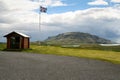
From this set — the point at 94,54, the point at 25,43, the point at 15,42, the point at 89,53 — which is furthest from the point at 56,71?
the point at 25,43

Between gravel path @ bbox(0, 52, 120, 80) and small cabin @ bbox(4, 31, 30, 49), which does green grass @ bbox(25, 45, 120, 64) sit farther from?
gravel path @ bbox(0, 52, 120, 80)

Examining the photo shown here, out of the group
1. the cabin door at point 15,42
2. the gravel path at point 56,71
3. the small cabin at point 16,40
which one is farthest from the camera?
the cabin door at point 15,42

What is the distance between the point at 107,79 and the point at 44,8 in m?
60.7

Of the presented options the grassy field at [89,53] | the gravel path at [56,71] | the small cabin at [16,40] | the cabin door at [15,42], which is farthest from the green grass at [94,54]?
the gravel path at [56,71]

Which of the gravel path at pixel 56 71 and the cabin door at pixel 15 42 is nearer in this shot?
the gravel path at pixel 56 71

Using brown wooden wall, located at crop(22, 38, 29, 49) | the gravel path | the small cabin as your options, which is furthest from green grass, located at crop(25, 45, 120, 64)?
the gravel path

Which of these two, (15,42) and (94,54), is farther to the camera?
(15,42)

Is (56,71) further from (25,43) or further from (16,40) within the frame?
(25,43)

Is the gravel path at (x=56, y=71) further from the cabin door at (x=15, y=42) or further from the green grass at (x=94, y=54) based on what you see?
the cabin door at (x=15, y=42)

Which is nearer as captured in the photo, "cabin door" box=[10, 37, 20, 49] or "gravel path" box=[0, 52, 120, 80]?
"gravel path" box=[0, 52, 120, 80]

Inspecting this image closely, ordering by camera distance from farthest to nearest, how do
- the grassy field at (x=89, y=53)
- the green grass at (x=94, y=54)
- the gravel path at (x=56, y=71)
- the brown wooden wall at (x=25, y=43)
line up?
the brown wooden wall at (x=25, y=43)
the grassy field at (x=89, y=53)
the green grass at (x=94, y=54)
the gravel path at (x=56, y=71)

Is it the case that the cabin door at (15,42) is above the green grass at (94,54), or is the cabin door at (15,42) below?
above

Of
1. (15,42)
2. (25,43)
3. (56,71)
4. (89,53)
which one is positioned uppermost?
(15,42)

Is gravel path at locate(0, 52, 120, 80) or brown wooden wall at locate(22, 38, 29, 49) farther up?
brown wooden wall at locate(22, 38, 29, 49)
